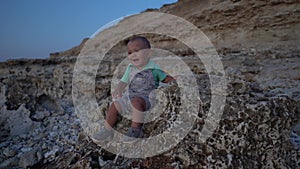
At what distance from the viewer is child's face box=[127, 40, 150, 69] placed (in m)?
2.32

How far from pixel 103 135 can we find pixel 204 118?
2.73 feet

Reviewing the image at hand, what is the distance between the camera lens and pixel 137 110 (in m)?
1.73

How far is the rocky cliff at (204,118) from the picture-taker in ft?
4.29

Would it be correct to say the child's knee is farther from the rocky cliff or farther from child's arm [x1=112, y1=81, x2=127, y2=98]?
child's arm [x1=112, y1=81, x2=127, y2=98]

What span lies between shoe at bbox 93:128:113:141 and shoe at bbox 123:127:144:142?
0.22m

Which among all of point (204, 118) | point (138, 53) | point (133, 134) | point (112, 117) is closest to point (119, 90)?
point (138, 53)

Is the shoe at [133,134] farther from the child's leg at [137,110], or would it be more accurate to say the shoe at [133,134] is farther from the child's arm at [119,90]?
the child's arm at [119,90]

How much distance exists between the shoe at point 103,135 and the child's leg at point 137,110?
0.25 meters

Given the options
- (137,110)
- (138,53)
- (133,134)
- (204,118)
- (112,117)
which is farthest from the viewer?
(138,53)

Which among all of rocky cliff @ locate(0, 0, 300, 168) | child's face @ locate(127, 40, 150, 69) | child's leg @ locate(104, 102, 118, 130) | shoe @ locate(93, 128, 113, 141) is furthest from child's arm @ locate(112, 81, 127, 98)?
shoe @ locate(93, 128, 113, 141)

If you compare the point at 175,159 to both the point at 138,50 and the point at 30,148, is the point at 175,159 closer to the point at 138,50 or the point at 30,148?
the point at 138,50

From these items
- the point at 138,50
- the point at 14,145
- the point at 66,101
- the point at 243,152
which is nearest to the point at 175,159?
the point at 243,152

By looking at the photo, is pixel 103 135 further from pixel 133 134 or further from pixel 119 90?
pixel 119 90

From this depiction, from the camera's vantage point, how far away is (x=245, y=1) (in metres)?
9.30
